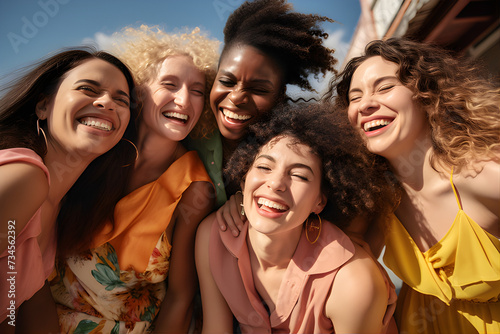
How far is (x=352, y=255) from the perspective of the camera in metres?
2.00

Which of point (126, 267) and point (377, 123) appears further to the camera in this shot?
point (126, 267)

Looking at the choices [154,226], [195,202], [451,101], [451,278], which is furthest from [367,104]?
[154,226]

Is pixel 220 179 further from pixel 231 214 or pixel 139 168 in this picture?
pixel 139 168

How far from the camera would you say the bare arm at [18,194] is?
1.61 metres

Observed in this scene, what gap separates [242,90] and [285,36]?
61 centimetres

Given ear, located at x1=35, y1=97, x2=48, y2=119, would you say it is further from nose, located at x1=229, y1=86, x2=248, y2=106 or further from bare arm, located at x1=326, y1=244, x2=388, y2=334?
bare arm, located at x1=326, y1=244, x2=388, y2=334

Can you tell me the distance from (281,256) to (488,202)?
1344mm

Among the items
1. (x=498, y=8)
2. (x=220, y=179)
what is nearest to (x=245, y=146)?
(x=220, y=179)

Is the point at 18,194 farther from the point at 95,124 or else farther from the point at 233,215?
the point at 233,215

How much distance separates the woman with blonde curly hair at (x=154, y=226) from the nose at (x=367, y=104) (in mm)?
1171

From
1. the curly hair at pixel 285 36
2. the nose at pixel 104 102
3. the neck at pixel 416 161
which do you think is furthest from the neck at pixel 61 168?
the neck at pixel 416 161

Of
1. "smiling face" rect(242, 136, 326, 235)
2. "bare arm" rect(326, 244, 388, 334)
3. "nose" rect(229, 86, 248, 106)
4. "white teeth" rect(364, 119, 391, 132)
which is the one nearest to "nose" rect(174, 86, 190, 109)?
"nose" rect(229, 86, 248, 106)

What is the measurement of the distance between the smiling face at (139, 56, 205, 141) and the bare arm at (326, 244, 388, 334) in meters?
1.47

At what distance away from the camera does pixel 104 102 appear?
1989 mm
